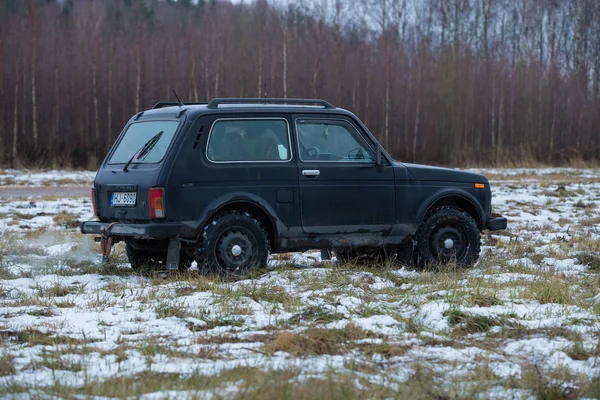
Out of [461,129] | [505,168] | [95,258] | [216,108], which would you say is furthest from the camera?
[461,129]

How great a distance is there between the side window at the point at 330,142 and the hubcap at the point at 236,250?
3.79ft

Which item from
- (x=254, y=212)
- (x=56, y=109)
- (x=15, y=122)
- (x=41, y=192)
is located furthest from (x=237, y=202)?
(x=56, y=109)

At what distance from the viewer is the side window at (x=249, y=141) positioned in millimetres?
8820

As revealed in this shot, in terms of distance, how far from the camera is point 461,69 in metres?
41.9

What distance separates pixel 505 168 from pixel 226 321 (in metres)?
30.3

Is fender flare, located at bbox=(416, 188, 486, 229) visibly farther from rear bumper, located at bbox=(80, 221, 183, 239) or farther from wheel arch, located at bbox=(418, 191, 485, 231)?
rear bumper, located at bbox=(80, 221, 183, 239)

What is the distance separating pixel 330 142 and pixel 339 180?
0.43 meters

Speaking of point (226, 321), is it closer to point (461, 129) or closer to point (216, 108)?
point (216, 108)

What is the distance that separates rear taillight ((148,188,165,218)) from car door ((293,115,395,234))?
4.73 feet

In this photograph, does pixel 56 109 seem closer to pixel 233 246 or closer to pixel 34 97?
pixel 34 97

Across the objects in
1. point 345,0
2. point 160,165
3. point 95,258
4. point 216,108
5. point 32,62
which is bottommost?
point 95,258

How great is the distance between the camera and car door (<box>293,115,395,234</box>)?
9109mm

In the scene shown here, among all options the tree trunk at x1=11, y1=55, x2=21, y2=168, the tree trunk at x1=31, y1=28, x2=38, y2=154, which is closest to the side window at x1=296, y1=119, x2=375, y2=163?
the tree trunk at x1=11, y1=55, x2=21, y2=168

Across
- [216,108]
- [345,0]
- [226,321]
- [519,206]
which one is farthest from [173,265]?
[345,0]
